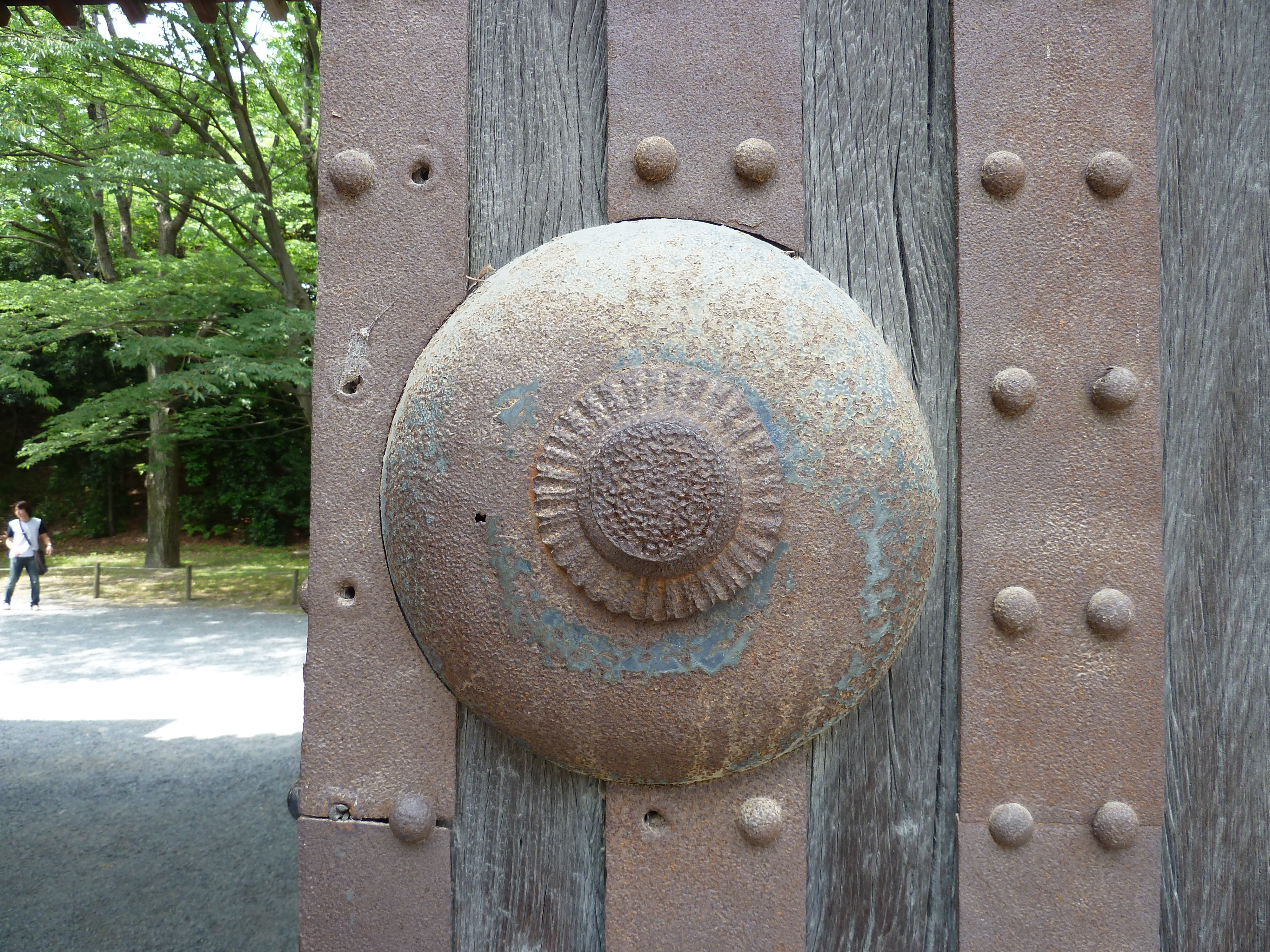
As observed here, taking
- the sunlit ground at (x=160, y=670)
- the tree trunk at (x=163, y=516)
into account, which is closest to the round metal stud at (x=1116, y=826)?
the sunlit ground at (x=160, y=670)

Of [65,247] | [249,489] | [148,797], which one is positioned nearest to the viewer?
[148,797]

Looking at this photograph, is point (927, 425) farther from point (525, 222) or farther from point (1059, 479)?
point (525, 222)

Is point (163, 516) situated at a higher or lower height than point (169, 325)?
lower

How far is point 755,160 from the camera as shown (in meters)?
0.95

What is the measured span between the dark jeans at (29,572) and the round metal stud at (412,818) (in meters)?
8.95

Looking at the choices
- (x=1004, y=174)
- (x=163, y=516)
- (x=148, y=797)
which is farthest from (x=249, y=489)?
(x=1004, y=174)

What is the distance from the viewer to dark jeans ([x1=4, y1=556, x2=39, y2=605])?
7.71 m

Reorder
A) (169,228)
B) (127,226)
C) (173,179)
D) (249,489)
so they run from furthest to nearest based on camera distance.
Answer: (249,489), (127,226), (169,228), (173,179)

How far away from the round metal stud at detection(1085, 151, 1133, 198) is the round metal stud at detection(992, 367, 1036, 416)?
25 cm

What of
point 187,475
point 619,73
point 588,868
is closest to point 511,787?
point 588,868

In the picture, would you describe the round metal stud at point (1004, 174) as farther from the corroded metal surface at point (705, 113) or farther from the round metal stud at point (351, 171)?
the round metal stud at point (351, 171)

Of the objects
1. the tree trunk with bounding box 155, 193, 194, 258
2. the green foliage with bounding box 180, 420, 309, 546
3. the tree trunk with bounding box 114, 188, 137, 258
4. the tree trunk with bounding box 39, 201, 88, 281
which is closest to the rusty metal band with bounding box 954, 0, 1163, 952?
the tree trunk with bounding box 155, 193, 194, 258

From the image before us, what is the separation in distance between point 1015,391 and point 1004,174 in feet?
0.91

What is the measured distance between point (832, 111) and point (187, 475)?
16081mm
